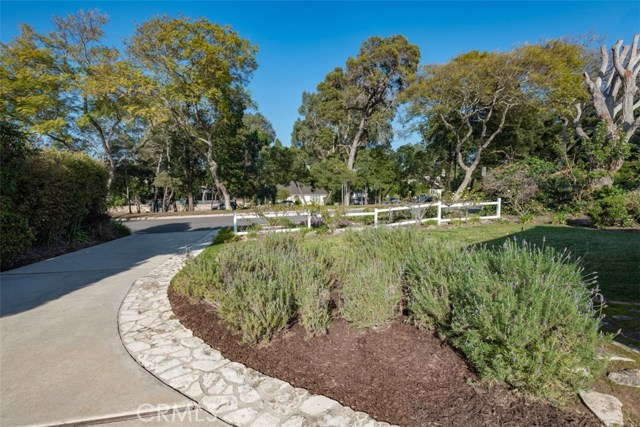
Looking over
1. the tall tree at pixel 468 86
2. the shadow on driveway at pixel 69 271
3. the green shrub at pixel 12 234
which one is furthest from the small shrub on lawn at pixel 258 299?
the tall tree at pixel 468 86

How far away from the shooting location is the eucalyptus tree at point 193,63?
1680 cm

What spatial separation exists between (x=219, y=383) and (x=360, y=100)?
2689cm

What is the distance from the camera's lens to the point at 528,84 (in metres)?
16.0

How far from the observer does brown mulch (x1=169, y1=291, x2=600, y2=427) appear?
1.80 metres

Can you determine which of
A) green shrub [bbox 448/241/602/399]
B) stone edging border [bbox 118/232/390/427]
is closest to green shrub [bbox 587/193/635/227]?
green shrub [bbox 448/241/602/399]

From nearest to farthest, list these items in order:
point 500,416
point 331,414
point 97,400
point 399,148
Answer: point 500,416 < point 331,414 < point 97,400 < point 399,148

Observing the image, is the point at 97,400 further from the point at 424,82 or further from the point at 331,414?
the point at 424,82

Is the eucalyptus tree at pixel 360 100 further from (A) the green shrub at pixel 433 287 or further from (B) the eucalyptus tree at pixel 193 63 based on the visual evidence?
(A) the green shrub at pixel 433 287

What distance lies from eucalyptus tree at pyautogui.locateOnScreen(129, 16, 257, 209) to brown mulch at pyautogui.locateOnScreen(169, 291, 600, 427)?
1844 centimetres

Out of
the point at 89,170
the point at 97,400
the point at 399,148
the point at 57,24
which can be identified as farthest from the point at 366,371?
the point at 399,148

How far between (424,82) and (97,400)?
778 inches

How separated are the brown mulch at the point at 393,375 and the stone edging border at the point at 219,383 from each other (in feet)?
0.32

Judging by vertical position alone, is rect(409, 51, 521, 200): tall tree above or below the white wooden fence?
above

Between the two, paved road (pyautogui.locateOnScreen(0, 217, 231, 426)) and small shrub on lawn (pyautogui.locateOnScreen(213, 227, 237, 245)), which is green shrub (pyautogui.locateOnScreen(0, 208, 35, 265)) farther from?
small shrub on lawn (pyautogui.locateOnScreen(213, 227, 237, 245))
